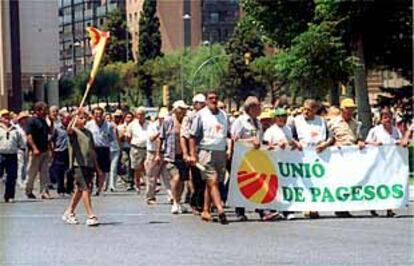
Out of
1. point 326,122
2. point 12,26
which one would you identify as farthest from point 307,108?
point 12,26

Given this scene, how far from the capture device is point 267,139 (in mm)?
15906

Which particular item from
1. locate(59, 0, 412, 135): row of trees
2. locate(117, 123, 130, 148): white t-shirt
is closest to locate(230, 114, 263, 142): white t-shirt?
locate(117, 123, 130, 148): white t-shirt

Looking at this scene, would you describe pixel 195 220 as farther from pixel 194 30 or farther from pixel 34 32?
pixel 194 30

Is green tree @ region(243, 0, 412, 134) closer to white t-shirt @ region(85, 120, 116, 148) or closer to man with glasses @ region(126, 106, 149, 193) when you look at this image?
man with glasses @ region(126, 106, 149, 193)

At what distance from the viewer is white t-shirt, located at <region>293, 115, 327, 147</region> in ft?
51.5

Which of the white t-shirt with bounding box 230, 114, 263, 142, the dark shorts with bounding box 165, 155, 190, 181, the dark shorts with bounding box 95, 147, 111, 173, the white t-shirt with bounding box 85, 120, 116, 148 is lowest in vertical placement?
the dark shorts with bounding box 95, 147, 111, 173

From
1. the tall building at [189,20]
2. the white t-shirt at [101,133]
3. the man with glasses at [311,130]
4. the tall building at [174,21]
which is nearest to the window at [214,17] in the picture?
the tall building at [189,20]

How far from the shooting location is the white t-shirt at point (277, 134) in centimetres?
1580

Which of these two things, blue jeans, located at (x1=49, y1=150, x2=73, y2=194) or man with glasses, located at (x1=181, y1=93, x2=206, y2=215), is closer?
man with glasses, located at (x1=181, y1=93, x2=206, y2=215)

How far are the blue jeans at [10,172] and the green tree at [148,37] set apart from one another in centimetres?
7756

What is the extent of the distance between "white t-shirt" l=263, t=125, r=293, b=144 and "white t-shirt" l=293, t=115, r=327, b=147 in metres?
0.15

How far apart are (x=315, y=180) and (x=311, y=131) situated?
675 mm

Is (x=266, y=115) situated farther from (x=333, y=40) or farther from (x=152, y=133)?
(x=333, y=40)

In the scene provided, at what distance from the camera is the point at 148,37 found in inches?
3976
